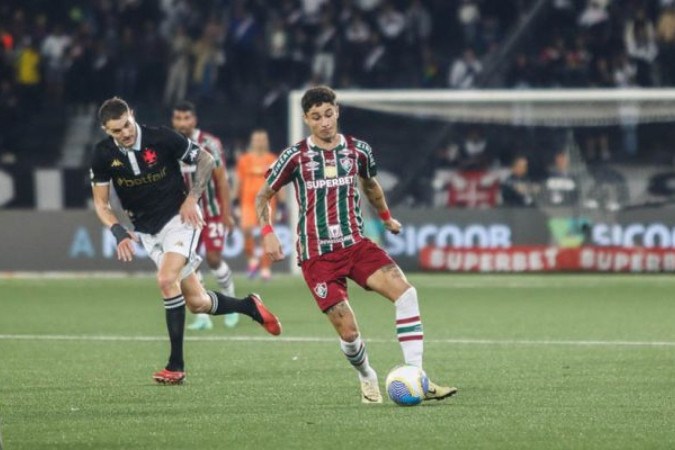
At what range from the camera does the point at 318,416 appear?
342 inches

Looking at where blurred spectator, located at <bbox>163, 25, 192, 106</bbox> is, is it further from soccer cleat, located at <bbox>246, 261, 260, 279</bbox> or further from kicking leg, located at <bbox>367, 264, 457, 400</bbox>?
kicking leg, located at <bbox>367, 264, 457, 400</bbox>

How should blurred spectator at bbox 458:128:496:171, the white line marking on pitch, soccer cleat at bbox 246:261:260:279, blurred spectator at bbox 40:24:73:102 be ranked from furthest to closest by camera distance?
blurred spectator at bbox 40:24:73:102, blurred spectator at bbox 458:128:496:171, soccer cleat at bbox 246:261:260:279, the white line marking on pitch

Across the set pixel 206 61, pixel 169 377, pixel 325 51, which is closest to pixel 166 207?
pixel 169 377

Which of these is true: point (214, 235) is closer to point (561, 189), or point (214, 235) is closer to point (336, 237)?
point (336, 237)

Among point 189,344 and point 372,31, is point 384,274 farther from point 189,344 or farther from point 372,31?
point 372,31

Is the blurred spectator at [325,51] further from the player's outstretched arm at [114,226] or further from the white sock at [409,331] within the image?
the white sock at [409,331]

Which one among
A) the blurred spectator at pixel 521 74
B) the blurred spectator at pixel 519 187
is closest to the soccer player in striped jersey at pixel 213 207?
the blurred spectator at pixel 519 187

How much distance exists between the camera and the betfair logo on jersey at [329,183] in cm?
955

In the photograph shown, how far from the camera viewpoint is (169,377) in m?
10.5

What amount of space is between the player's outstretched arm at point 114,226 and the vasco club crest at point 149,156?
1.07 feet

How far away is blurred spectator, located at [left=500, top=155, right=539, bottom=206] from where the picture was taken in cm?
2223

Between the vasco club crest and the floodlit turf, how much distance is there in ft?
4.75

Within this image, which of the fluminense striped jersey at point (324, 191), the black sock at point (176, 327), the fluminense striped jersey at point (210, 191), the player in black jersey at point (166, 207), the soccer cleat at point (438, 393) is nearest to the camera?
the soccer cleat at point (438, 393)

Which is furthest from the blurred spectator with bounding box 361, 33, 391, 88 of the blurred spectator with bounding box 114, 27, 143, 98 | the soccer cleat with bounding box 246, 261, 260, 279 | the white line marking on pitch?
the white line marking on pitch
